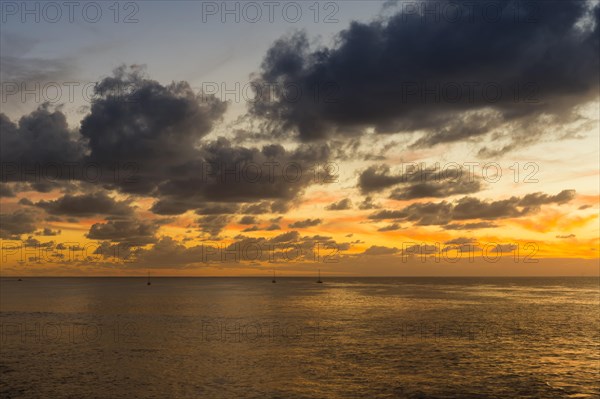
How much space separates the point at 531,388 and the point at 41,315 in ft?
339

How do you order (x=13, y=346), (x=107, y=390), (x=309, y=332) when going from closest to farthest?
(x=107, y=390), (x=13, y=346), (x=309, y=332)

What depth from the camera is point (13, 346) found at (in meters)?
73.1

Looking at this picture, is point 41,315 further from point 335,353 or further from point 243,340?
point 335,353

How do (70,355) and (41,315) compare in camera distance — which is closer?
(70,355)

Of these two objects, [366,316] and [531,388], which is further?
[366,316]

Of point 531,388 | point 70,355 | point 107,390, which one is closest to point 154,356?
point 70,355

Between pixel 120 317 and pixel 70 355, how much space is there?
49804mm

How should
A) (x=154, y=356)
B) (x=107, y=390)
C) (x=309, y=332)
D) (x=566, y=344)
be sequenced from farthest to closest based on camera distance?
(x=309, y=332), (x=566, y=344), (x=154, y=356), (x=107, y=390)

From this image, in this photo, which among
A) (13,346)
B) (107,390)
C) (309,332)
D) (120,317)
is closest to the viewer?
A: (107,390)

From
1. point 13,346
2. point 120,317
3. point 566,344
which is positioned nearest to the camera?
point 13,346

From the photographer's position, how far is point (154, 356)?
66.4m

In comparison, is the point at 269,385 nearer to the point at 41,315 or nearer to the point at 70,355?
the point at 70,355

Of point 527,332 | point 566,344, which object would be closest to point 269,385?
point 566,344

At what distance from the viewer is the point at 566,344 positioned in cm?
7794
